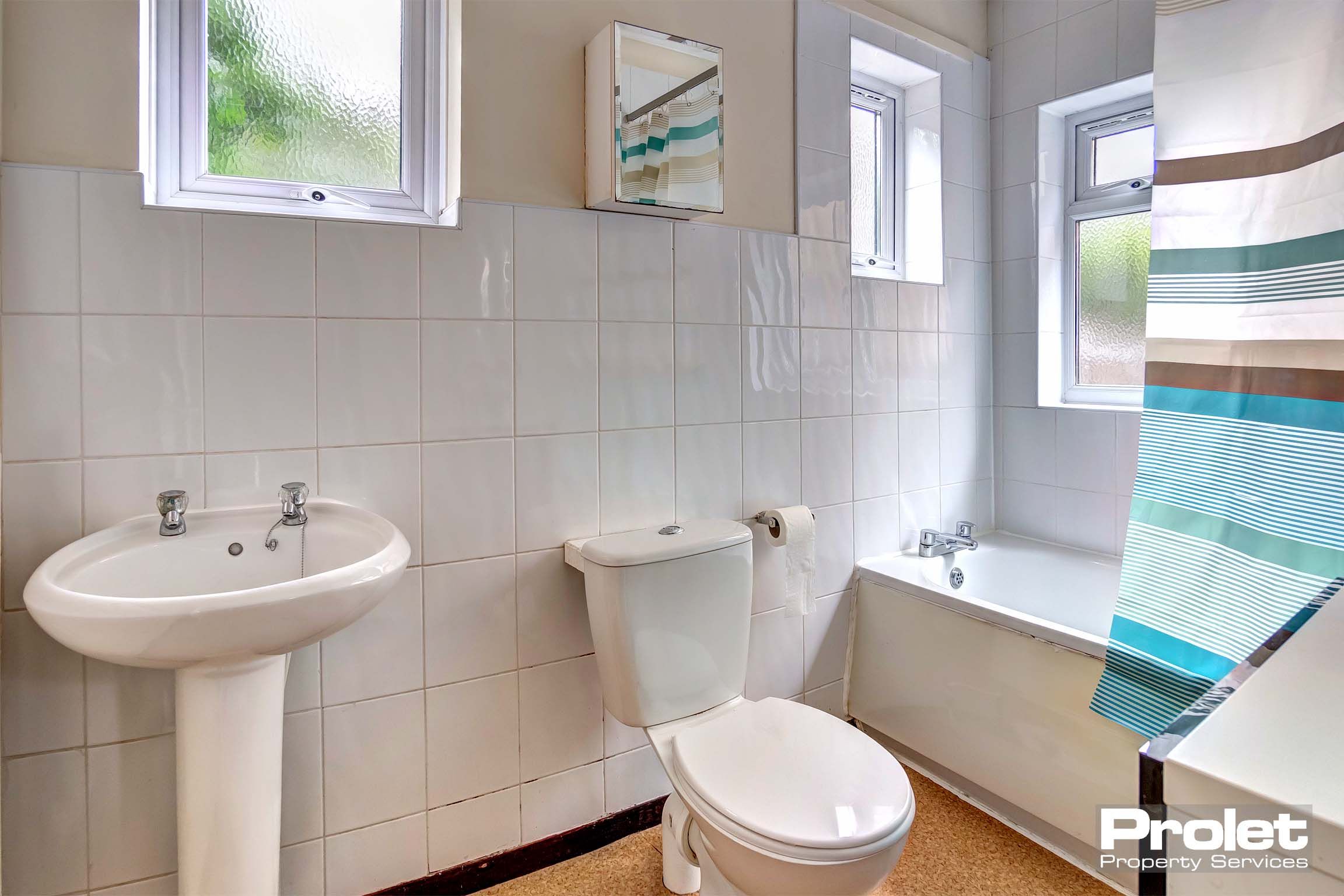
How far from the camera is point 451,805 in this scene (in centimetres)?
152

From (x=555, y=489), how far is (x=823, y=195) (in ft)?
3.81

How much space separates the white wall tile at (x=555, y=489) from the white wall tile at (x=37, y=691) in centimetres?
81

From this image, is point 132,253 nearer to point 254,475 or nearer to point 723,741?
point 254,475

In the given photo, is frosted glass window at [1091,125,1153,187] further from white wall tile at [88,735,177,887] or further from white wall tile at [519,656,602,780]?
white wall tile at [88,735,177,887]

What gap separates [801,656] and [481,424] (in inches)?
45.4

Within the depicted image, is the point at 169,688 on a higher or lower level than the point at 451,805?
higher

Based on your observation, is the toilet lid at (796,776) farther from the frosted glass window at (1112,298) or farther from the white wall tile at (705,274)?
the frosted glass window at (1112,298)

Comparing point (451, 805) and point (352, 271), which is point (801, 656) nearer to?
point (451, 805)

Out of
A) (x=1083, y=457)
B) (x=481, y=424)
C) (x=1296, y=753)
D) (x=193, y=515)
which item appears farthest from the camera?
(x=1083, y=457)

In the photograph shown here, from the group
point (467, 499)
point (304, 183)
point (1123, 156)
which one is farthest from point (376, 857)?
point (1123, 156)

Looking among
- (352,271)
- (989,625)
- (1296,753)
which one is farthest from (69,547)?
(989,625)

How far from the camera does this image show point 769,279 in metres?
1.92

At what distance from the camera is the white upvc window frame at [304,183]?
4.40ft

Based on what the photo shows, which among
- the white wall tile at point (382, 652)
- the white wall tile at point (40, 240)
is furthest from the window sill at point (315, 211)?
the white wall tile at point (382, 652)
